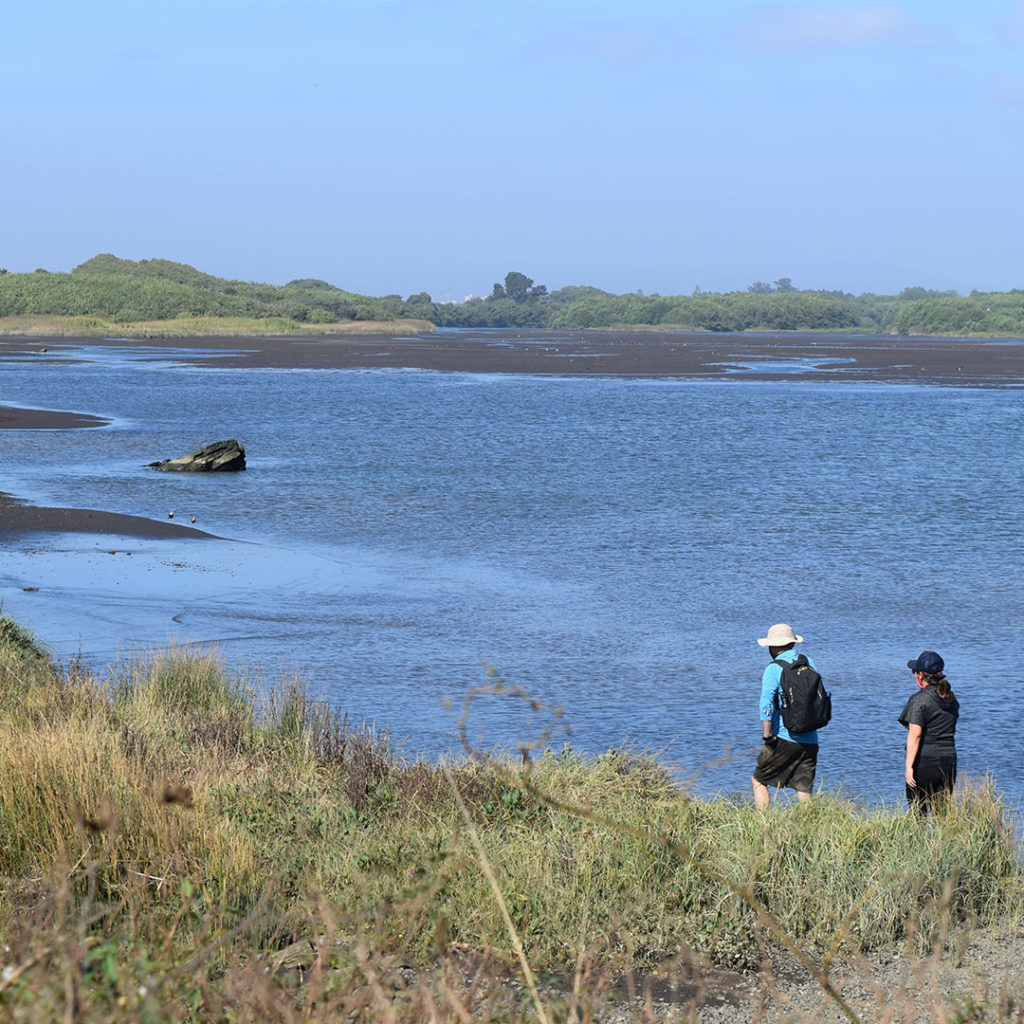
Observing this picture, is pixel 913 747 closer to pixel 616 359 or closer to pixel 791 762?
pixel 791 762

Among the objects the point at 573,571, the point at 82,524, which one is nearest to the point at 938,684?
the point at 573,571

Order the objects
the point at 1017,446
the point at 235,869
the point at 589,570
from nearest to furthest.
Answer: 1. the point at 235,869
2. the point at 589,570
3. the point at 1017,446

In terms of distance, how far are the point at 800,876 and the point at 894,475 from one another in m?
27.7

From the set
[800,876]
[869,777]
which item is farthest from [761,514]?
Result: [800,876]

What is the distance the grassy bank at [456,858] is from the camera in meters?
5.86

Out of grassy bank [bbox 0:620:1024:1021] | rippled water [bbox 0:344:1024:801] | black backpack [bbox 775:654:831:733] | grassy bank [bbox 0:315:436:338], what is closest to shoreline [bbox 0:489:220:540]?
rippled water [bbox 0:344:1024:801]

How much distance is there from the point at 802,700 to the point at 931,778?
2.96ft

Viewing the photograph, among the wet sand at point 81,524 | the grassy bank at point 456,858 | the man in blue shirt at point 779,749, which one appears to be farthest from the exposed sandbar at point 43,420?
the man in blue shirt at point 779,749

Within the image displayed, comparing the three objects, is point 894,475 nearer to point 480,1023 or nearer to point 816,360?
point 480,1023

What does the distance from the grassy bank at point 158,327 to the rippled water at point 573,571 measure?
362 ft

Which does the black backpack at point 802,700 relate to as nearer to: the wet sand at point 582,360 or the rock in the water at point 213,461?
the rock in the water at point 213,461

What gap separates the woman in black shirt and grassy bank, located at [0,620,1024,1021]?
0.28 meters

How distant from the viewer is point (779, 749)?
909 centimetres

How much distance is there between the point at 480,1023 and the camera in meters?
3.66
